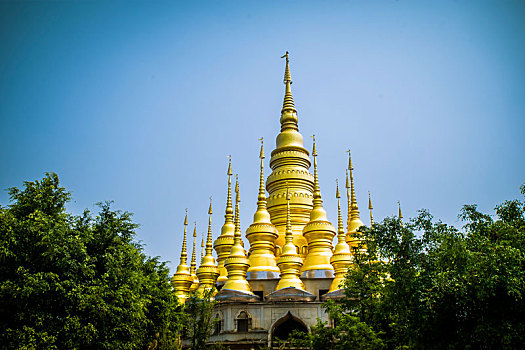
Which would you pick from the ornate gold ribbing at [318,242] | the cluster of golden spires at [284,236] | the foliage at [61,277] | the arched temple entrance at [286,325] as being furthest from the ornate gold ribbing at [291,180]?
the foliage at [61,277]

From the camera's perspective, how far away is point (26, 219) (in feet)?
64.1

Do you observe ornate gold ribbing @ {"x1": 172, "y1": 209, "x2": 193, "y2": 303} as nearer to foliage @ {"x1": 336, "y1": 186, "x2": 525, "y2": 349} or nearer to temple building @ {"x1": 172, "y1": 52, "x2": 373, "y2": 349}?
temple building @ {"x1": 172, "y1": 52, "x2": 373, "y2": 349}

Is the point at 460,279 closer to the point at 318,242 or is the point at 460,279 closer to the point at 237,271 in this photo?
the point at 237,271

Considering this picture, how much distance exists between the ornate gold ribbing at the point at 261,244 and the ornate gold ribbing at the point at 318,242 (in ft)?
8.17

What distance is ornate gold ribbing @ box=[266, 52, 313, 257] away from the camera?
4469cm

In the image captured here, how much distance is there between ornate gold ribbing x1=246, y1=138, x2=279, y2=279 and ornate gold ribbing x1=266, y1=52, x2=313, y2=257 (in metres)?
2.64

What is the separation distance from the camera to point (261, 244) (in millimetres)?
40000

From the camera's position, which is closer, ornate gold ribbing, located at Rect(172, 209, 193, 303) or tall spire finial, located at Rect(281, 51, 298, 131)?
ornate gold ribbing, located at Rect(172, 209, 193, 303)

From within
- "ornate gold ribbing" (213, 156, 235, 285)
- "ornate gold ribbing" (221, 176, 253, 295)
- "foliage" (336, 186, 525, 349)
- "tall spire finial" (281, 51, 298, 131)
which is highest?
"tall spire finial" (281, 51, 298, 131)

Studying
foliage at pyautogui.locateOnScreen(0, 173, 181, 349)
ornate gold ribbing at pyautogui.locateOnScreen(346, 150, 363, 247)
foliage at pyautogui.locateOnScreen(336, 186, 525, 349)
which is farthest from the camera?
ornate gold ribbing at pyautogui.locateOnScreen(346, 150, 363, 247)

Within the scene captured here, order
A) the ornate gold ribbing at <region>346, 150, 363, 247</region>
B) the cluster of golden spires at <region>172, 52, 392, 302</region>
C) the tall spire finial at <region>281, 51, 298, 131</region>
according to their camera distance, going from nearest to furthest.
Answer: the cluster of golden spires at <region>172, 52, 392, 302</region>, the ornate gold ribbing at <region>346, 150, 363, 247</region>, the tall spire finial at <region>281, 51, 298, 131</region>

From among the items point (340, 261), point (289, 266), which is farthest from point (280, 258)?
point (340, 261)

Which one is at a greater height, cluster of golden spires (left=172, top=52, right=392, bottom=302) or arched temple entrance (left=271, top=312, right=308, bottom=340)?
cluster of golden spires (left=172, top=52, right=392, bottom=302)

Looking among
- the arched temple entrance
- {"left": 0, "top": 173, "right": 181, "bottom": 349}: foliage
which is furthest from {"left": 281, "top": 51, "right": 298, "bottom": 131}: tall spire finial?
{"left": 0, "top": 173, "right": 181, "bottom": 349}: foliage
